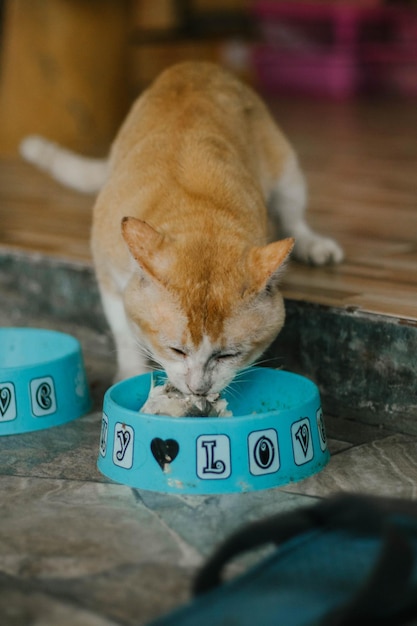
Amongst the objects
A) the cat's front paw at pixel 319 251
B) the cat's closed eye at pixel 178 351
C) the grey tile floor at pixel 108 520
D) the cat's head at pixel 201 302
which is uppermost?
the cat's head at pixel 201 302

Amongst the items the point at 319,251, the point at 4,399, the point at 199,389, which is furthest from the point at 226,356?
the point at 319,251

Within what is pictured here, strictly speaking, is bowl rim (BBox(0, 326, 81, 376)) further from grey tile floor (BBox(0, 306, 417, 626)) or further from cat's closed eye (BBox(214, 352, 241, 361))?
cat's closed eye (BBox(214, 352, 241, 361))

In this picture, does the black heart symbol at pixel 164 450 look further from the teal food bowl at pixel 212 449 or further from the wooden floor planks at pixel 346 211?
the wooden floor planks at pixel 346 211

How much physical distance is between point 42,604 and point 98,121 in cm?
470

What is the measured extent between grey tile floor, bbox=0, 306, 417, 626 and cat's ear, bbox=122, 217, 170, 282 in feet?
1.48

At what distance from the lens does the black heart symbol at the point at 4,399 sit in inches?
94.9

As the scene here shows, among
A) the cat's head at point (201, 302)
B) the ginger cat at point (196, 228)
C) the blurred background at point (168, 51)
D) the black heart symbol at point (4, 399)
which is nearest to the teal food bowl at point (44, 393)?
the black heart symbol at point (4, 399)

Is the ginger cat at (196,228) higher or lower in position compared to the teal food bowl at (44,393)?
higher

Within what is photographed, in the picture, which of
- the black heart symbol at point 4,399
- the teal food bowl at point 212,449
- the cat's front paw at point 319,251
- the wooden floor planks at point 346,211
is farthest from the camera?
the cat's front paw at point 319,251

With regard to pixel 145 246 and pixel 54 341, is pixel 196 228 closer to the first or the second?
pixel 145 246

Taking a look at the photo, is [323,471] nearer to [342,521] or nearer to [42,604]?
[342,521]

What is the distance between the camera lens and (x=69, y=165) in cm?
352

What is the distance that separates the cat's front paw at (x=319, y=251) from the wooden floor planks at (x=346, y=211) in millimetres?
46

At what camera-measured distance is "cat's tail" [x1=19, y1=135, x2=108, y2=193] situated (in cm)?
345
